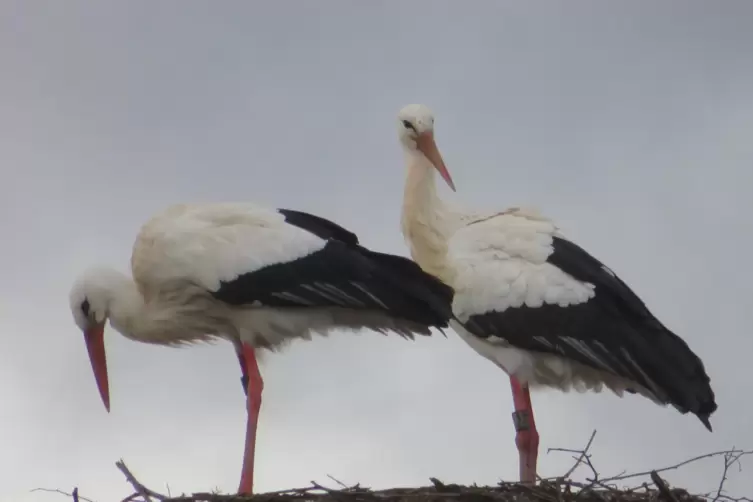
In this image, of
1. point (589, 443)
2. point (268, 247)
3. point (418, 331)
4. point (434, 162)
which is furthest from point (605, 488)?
point (434, 162)

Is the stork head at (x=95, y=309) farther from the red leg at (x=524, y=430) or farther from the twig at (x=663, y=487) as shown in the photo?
the twig at (x=663, y=487)

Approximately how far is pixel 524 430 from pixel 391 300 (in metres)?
1.16

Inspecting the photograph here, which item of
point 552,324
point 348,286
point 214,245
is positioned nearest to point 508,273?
point 552,324

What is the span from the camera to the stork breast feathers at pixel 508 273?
6938mm

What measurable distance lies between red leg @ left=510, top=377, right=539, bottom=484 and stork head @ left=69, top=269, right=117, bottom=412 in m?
1.99

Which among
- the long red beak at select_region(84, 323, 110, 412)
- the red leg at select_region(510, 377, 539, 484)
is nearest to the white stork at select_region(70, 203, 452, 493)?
the long red beak at select_region(84, 323, 110, 412)

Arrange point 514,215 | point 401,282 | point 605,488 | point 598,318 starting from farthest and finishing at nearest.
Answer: point 514,215 < point 598,318 < point 401,282 < point 605,488

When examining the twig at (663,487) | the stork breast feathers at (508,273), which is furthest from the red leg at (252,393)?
the twig at (663,487)

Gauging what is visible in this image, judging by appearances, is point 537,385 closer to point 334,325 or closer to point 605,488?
point 334,325

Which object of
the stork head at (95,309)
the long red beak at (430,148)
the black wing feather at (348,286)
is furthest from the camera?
the long red beak at (430,148)

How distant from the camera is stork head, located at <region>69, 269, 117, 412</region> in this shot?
690 centimetres

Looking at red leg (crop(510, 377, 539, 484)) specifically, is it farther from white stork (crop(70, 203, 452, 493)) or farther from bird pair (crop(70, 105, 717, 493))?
white stork (crop(70, 203, 452, 493))

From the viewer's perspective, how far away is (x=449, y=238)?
7469 mm

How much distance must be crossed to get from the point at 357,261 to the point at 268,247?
1.37 feet
